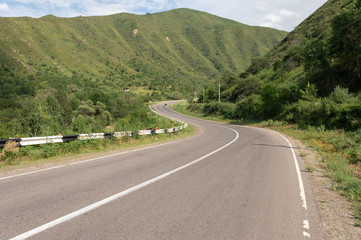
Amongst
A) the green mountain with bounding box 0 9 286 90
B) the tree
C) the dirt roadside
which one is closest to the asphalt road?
the dirt roadside

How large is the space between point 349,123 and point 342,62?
11.3 metres

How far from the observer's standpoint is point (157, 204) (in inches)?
165

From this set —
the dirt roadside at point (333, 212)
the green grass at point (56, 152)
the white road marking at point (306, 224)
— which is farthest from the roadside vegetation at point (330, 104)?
the green grass at point (56, 152)

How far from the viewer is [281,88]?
31.9 m

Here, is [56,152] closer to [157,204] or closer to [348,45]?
[157,204]

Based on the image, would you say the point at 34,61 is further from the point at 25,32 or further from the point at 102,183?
the point at 102,183

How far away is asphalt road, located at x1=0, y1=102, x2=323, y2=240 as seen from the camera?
10.7 feet

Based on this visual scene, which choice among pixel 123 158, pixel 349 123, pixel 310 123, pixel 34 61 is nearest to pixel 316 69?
pixel 310 123

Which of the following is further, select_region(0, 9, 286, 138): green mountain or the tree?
select_region(0, 9, 286, 138): green mountain

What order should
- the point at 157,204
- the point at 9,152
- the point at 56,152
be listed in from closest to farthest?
the point at 157,204
the point at 9,152
the point at 56,152

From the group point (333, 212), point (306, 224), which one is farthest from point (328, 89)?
point (306, 224)

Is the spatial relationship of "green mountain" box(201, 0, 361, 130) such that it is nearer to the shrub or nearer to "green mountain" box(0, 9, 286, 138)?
"green mountain" box(0, 9, 286, 138)

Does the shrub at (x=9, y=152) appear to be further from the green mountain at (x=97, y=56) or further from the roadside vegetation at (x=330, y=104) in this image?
the green mountain at (x=97, y=56)

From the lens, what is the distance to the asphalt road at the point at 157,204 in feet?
10.7
